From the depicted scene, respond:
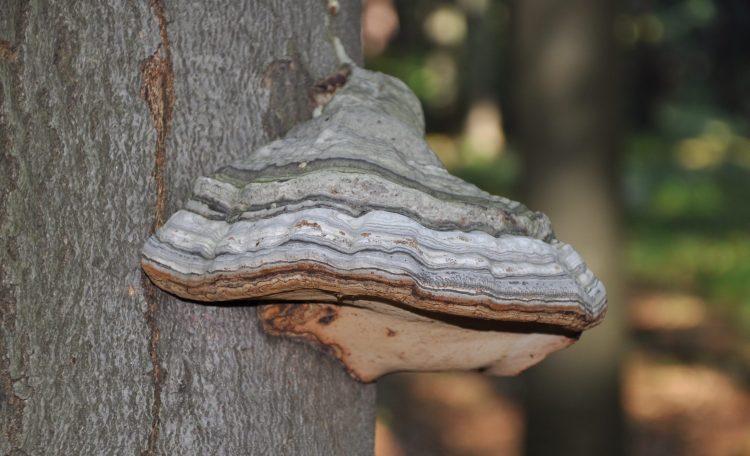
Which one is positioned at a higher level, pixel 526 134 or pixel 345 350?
pixel 526 134

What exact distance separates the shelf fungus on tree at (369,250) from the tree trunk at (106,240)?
0.10m

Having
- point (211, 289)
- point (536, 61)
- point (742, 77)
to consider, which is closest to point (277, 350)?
point (211, 289)

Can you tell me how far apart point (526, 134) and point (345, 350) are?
3.97 m

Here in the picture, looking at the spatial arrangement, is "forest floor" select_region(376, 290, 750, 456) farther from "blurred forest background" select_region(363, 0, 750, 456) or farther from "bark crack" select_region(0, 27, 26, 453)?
"bark crack" select_region(0, 27, 26, 453)

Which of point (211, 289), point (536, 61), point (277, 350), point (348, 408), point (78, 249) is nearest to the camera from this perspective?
point (211, 289)

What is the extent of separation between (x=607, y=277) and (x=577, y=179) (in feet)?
2.12

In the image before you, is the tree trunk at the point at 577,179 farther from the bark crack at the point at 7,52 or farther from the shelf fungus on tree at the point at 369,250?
the bark crack at the point at 7,52

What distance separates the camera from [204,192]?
4.76 feet

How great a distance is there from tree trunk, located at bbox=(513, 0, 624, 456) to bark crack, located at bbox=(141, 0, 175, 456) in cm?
392

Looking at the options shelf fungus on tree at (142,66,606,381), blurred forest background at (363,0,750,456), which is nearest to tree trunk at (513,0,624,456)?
blurred forest background at (363,0,750,456)

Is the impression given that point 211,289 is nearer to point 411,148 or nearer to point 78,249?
point 78,249

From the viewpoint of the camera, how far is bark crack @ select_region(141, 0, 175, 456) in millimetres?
1488

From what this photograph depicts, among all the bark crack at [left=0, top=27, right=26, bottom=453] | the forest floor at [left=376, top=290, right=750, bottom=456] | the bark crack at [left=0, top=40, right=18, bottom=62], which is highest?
the bark crack at [left=0, top=40, right=18, bottom=62]

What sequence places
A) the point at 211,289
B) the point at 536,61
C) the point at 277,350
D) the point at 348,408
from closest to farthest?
1. the point at 211,289
2. the point at 277,350
3. the point at 348,408
4. the point at 536,61
